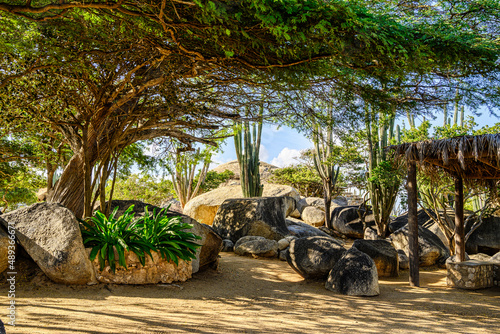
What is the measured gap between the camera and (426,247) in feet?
32.0

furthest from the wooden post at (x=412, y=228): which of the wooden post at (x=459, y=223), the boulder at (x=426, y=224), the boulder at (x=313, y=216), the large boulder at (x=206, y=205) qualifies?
the boulder at (x=313, y=216)

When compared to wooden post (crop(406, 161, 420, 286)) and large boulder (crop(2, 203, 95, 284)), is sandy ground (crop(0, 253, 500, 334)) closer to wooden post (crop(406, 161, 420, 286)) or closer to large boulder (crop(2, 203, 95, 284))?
large boulder (crop(2, 203, 95, 284))

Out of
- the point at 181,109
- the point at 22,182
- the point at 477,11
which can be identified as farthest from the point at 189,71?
the point at 22,182

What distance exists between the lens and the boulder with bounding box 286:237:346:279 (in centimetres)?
666

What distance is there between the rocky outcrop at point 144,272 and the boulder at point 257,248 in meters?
3.47

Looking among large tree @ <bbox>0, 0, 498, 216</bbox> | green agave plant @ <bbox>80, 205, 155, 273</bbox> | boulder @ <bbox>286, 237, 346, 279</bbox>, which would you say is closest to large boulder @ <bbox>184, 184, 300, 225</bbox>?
large tree @ <bbox>0, 0, 498, 216</bbox>

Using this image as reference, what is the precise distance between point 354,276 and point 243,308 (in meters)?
2.30

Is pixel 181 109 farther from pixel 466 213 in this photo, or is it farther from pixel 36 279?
pixel 466 213

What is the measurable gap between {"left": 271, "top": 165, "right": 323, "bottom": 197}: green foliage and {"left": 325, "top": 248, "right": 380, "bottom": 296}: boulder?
1930 centimetres

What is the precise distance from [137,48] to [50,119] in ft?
7.61

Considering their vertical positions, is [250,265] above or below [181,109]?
below

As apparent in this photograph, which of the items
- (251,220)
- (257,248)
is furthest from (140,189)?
(257,248)

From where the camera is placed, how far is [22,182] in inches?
456

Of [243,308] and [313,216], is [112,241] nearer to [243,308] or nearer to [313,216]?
[243,308]
